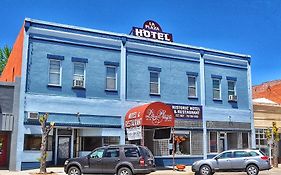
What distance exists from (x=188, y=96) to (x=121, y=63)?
6.21 meters

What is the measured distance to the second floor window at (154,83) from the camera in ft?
92.4

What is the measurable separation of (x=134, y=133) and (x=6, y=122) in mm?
7937

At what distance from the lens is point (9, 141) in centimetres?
2448

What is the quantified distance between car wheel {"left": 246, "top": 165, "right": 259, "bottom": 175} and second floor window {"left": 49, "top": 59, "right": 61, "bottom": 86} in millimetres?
12822

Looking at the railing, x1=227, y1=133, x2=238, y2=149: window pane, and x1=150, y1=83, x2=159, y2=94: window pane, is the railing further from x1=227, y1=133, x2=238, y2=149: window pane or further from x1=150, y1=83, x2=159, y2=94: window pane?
x1=227, y1=133, x2=238, y2=149: window pane

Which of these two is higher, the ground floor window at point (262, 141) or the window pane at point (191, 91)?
the window pane at point (191, 91)

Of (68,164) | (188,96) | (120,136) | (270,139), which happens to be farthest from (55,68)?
(270,139)

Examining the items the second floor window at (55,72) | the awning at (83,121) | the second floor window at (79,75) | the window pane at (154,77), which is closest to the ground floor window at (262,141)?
the window pane at (154,77)

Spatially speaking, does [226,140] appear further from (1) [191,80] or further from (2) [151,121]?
(2) [151,121]

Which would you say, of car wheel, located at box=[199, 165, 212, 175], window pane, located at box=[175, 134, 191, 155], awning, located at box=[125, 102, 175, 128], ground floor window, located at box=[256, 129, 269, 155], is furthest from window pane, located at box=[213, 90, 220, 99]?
car wheel, located at box=[199, 165, 212, 175]

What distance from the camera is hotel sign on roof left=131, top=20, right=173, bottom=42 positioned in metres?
28.8

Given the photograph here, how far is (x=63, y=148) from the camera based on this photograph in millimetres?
24828

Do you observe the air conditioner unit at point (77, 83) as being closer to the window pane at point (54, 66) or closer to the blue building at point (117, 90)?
the blue building at point (117, 90)

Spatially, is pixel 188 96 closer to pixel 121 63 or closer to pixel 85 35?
pixel 121 63
